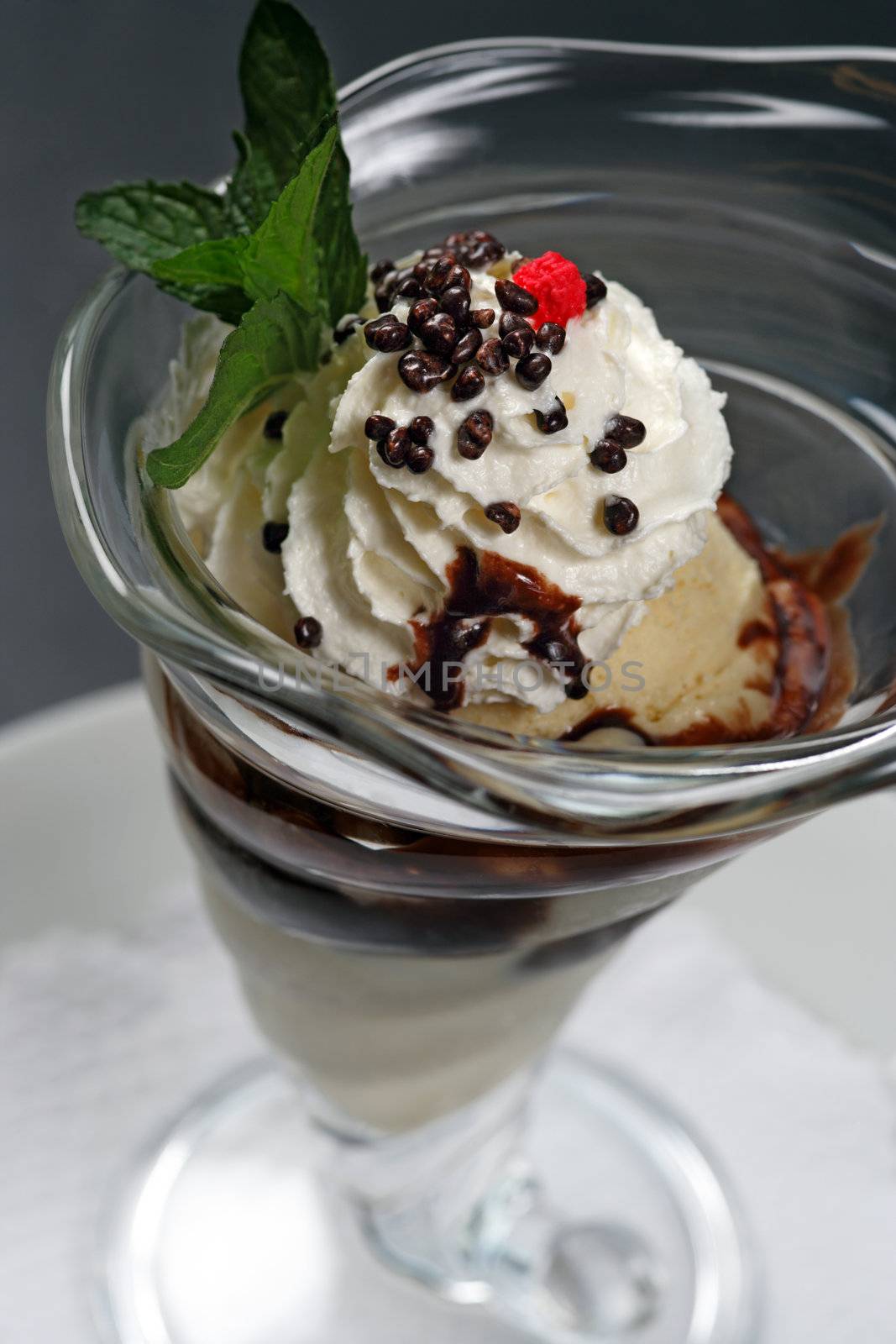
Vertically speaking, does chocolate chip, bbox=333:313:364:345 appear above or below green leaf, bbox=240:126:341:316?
below

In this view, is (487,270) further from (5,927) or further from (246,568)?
(5,927)

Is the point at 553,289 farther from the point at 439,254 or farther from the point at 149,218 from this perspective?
the point at 149,218

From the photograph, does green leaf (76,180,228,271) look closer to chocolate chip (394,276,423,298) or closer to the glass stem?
chocolate chip (394,276,423,298)

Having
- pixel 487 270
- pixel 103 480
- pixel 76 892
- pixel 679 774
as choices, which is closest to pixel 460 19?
pixel 76 892

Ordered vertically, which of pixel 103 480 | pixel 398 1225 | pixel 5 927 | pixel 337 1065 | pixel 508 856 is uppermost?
pixel 103 480

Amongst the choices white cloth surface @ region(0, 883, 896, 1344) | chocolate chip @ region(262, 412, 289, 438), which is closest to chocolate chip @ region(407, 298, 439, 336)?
chocolate chip @ region(262, 412, 289, 438)

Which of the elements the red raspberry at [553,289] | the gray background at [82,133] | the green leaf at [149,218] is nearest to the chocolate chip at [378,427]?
the red raspberry at [553,289]
